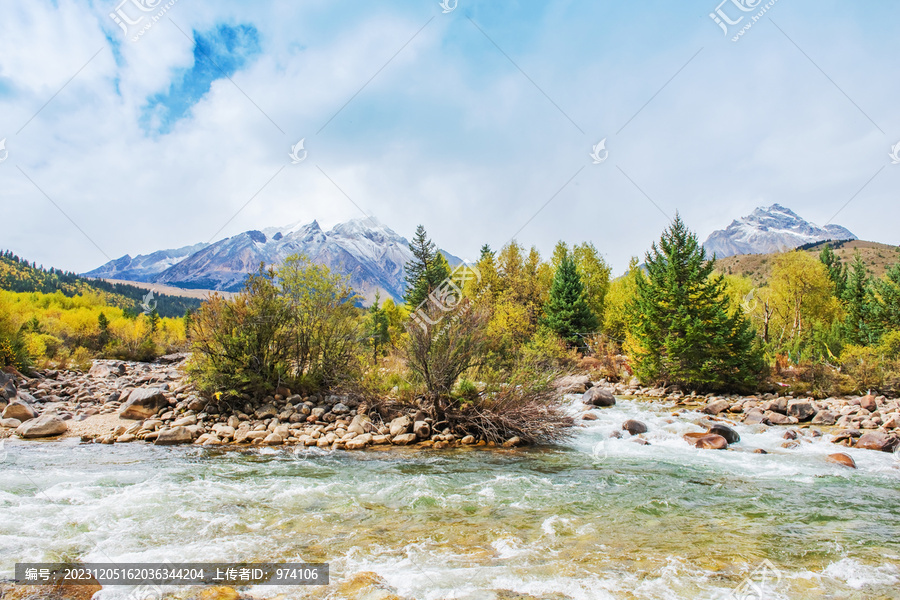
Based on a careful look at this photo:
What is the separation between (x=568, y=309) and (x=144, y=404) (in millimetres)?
31935

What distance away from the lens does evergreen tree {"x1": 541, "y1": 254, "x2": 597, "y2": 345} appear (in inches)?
1531

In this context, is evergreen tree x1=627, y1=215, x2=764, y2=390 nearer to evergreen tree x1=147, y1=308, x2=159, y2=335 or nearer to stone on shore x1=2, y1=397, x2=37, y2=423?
stone on shore x1=2, y1=397, x2=37, y2=423

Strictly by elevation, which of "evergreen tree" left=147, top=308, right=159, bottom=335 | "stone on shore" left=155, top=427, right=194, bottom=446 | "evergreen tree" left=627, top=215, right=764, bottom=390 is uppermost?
"evergreen tree" left=147, top=308, right=159, bottom=335

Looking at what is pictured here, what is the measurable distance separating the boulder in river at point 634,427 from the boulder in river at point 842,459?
522 centimetres

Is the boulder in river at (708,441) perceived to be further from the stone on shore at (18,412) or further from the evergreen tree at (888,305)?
the evergreen tree at (888,305)

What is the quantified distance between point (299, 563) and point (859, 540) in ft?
28.3

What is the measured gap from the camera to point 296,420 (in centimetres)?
1575

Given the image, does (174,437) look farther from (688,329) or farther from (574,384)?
(688,329)

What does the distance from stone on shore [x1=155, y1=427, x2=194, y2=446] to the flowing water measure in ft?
2.58

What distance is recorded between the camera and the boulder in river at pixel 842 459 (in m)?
11.6

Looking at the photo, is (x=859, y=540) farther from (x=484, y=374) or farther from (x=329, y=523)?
(x=484, y=374)

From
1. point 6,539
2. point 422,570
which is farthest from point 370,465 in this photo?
point 6,539

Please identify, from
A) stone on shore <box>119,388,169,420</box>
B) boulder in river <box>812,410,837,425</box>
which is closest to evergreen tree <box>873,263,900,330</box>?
boulder in river <box>812,410,837,425</box>

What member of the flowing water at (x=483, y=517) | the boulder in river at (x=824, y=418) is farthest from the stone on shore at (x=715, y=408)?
the flowing water at (x=483, y=517)
